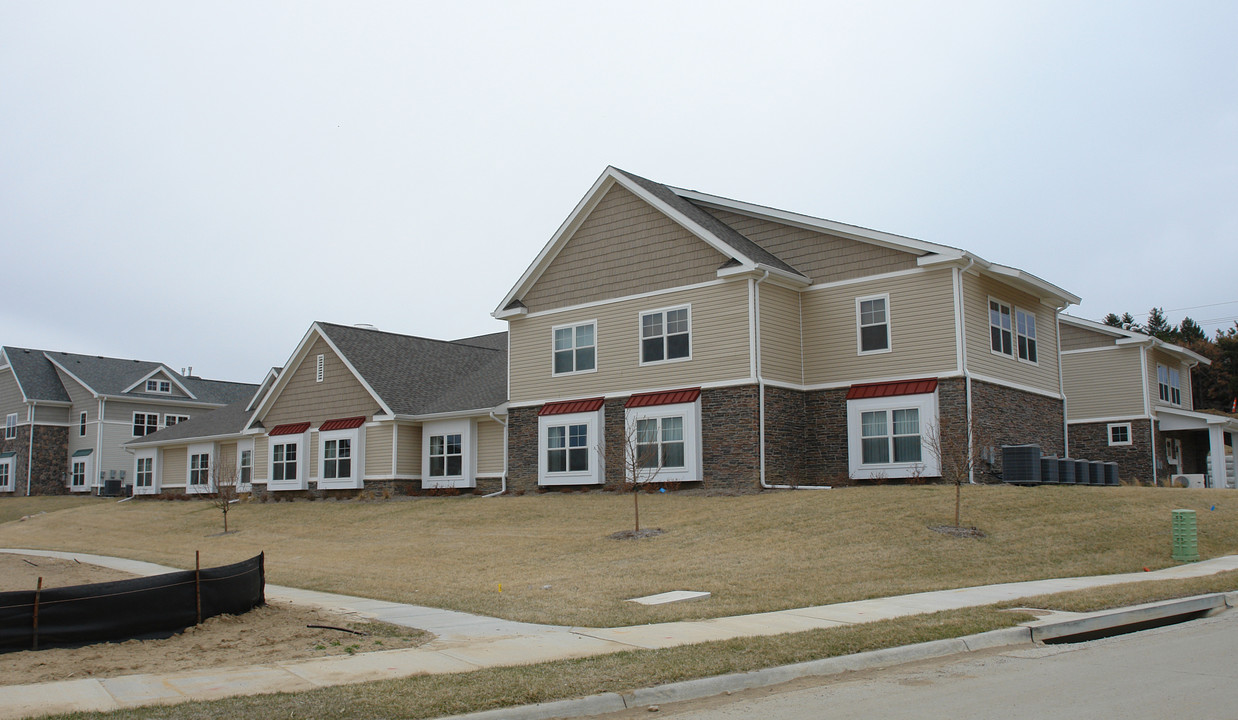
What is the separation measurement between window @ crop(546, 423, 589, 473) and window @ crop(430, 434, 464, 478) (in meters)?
5.63

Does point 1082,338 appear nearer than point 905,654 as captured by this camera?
No

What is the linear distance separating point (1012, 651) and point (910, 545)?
6.99 meters

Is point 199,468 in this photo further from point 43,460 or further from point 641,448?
point 641,448

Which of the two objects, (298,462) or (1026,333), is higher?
(1026,333)

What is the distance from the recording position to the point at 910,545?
55.6 feet

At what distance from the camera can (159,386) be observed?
196ft

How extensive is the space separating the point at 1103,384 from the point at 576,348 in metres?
20.2

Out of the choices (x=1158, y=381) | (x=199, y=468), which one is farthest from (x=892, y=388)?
(x=199, y=468)

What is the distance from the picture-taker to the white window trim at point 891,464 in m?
24.3

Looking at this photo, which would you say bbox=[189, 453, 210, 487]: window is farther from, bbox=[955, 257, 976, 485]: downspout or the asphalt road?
the asphalt road

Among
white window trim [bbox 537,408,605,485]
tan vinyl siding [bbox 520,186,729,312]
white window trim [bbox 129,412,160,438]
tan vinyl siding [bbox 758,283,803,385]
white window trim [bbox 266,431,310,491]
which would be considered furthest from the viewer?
white window trim [bbox 129,412,160,438]

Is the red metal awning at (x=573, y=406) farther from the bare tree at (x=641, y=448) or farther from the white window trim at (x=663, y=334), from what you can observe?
the white window trim at (x=663, y=334)

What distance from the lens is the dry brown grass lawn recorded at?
1423cm

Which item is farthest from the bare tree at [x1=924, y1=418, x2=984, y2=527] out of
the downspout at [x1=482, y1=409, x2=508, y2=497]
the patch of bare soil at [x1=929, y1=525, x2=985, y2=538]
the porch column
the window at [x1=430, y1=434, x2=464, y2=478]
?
the window at [x1=430, y1=434, x2=464, y2=478]
